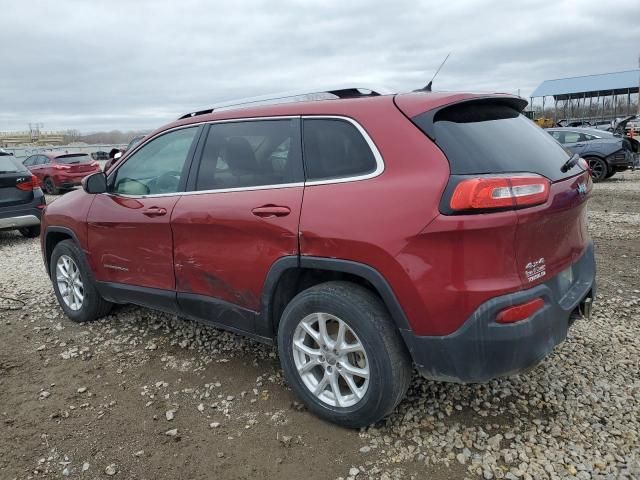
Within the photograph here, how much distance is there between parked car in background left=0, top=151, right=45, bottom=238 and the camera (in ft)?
26.6

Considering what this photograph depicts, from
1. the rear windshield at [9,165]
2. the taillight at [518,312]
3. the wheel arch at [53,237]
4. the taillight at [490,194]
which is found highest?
the rear windshield at [9,165]

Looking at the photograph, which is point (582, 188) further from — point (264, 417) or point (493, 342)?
point (264, 417)

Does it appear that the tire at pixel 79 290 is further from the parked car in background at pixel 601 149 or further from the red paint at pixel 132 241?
the parked car in background at pixel 601 149

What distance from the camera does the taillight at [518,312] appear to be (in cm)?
233

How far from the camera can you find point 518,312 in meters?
2.34

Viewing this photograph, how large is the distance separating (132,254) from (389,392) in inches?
88.6

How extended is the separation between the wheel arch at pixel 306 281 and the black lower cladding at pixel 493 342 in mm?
190

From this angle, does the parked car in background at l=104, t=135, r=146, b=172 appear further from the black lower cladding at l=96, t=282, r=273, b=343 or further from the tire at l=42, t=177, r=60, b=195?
the tire at l=42, t=177, r=60, b=195

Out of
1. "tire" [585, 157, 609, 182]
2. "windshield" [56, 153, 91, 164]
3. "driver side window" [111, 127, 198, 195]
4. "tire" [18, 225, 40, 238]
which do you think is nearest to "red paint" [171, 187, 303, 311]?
"driver side window" [111, 127, 198, 195]

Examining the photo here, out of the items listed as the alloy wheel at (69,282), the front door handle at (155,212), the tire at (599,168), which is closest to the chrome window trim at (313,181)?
the front door handle at (155,212)

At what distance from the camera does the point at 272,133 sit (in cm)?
312

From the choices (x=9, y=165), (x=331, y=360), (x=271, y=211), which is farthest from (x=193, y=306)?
(x=9, y=165)

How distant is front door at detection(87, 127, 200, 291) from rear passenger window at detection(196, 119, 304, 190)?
225 millimetres

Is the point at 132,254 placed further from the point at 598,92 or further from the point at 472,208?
the point at 598,92
